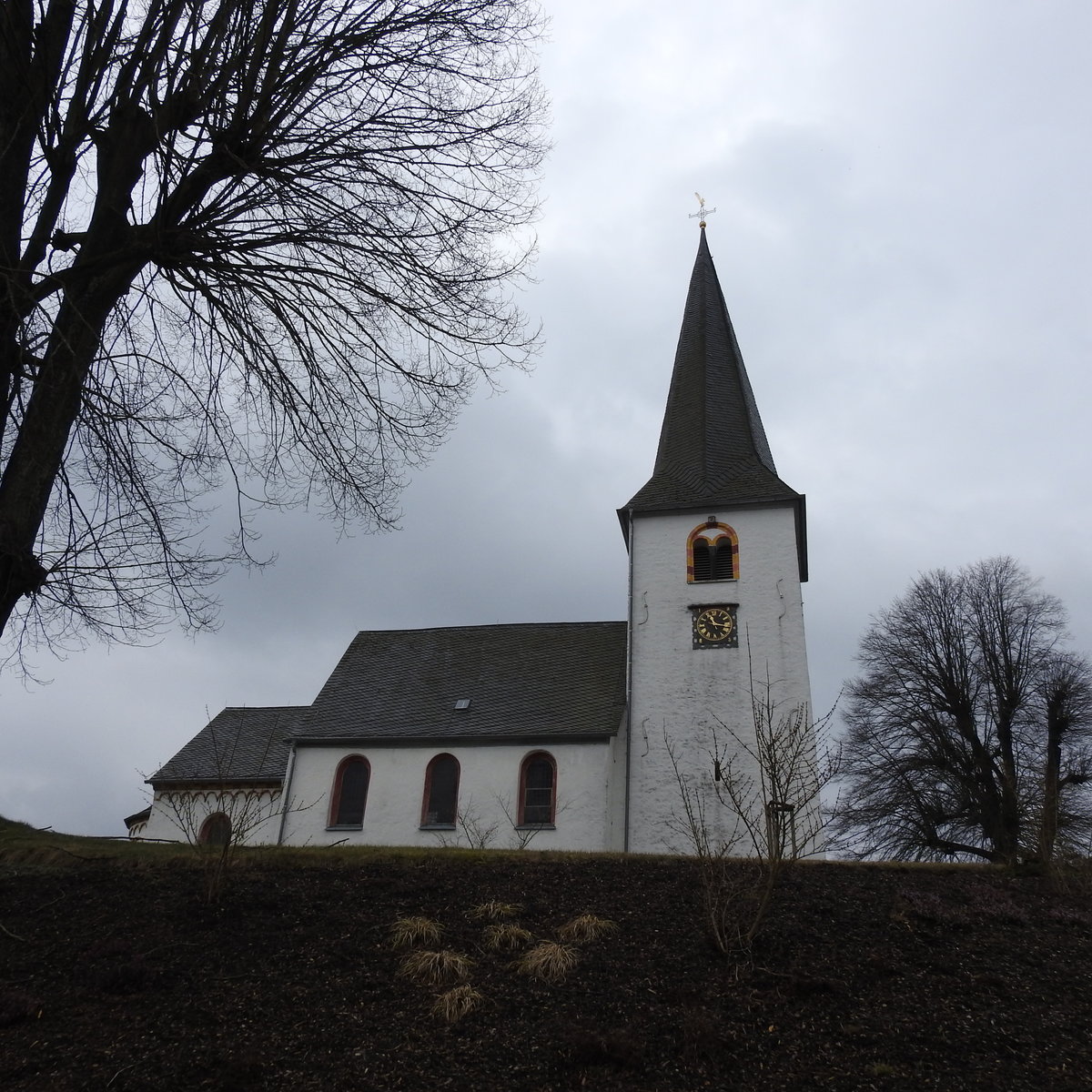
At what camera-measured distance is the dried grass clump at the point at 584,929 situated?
922cm

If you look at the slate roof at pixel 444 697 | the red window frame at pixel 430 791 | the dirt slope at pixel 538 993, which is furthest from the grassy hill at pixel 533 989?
the slate roof at pixel 444 697

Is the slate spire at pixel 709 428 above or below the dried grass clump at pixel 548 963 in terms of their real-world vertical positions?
above

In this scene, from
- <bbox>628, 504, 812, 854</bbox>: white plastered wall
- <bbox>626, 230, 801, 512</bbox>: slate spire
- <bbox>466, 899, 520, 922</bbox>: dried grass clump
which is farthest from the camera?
<bbox>626, 230, 801, 512</bbox>: slate spire

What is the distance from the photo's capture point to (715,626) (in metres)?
21.3

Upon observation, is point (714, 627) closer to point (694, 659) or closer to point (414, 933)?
point (694, 659)

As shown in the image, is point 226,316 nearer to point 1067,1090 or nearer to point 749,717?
point 1067,1090

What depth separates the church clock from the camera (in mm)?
21016

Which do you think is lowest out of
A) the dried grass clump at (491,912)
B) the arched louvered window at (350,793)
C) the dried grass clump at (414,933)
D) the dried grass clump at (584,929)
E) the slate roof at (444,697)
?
the dried grass clump at (414,933)

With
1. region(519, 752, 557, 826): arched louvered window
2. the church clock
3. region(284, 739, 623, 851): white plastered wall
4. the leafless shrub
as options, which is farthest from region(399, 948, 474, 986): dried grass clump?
the church clock

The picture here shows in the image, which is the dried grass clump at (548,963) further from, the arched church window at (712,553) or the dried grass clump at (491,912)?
the arched church window at (712,553)

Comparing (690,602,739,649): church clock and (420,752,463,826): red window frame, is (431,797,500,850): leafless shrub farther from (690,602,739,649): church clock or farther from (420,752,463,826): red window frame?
(690,602,739,649): church clock

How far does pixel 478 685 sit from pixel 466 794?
3.43 m

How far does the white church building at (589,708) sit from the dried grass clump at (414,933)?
8.89m

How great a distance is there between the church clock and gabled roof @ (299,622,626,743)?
226 cm
